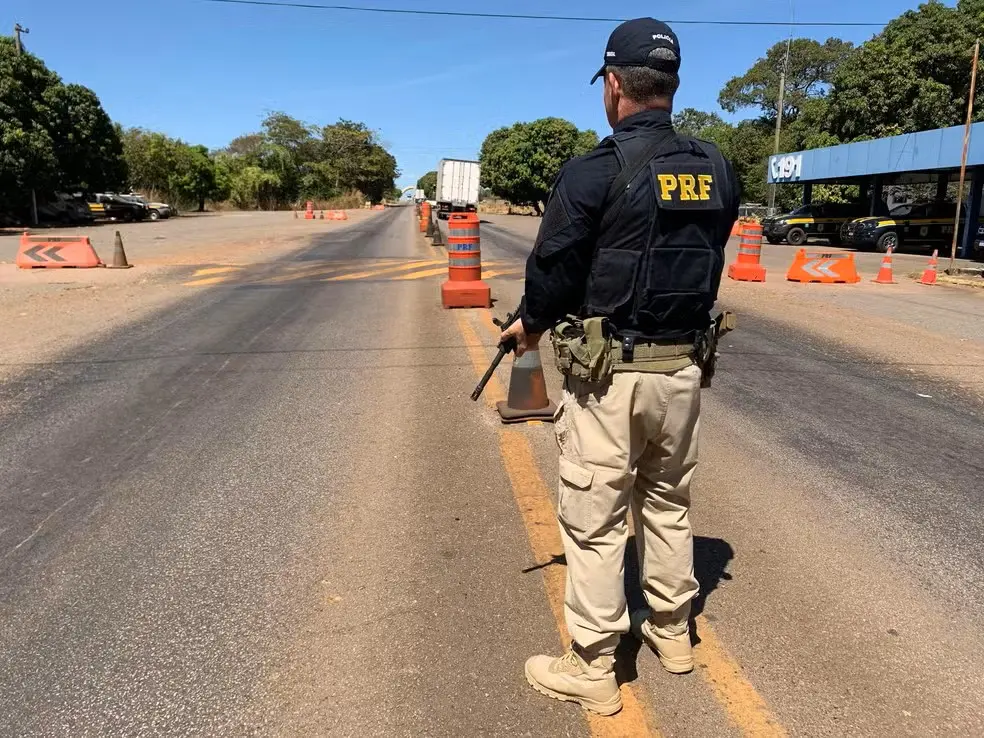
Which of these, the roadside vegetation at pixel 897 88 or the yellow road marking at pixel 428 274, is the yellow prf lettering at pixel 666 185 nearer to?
the yellow road marking at pixel 428 274

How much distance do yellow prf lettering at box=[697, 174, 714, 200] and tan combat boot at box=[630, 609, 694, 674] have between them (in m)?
1.45

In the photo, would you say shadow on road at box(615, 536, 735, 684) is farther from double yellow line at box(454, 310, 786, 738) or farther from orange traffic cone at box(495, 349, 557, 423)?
orange traffic cone at box(495, 349, 557, 423)

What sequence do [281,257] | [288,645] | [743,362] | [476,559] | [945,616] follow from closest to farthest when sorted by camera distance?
[288,645]
[945,616]
[476,559]
[743,362]
[281,257]

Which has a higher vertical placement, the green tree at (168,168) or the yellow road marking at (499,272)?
the green tree at (168,168)

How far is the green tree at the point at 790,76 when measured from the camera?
6619 cm

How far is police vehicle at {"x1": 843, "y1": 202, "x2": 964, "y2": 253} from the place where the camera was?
2438cm

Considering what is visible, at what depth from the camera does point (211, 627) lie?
2834mm

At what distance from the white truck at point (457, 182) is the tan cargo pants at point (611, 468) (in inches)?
1743

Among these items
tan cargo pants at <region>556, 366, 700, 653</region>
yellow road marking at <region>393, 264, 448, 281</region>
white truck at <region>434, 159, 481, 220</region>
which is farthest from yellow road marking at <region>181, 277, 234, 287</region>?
white truck at <region>434, 159, 481, 220</region>

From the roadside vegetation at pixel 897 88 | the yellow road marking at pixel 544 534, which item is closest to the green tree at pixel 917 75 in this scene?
the roadside vegetation at pixel 897 88

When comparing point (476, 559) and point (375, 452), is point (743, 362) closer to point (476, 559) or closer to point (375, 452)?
point (375, 452)

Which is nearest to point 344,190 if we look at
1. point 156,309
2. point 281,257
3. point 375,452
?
point 281,257

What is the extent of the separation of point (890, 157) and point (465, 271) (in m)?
21.2

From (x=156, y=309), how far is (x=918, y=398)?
9538 mm
